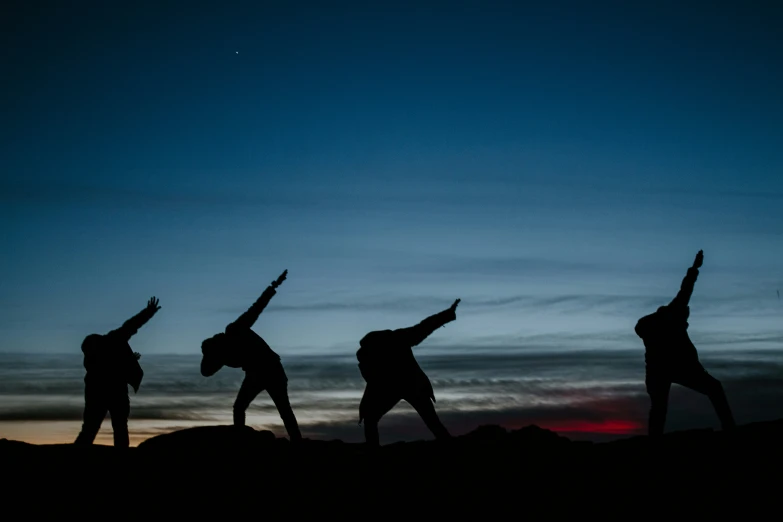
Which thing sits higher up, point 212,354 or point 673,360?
point 212,354

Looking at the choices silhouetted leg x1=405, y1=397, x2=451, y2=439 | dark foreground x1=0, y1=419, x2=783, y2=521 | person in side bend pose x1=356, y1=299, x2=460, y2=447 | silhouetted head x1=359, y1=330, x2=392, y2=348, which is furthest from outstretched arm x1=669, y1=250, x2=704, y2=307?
silhouetted head x1=359, y1=330, x2=392, y2=348

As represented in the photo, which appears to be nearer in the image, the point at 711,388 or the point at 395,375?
the point at 711,388

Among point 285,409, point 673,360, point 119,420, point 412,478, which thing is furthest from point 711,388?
point 119,420

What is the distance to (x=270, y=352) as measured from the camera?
21.1 metres

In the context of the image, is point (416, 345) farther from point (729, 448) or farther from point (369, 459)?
point (729, 448)

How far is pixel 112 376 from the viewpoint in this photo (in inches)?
803

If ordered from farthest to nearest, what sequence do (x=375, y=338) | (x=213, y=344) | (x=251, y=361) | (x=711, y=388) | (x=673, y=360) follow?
1. (x=213, y=344)
2. (x=251, y=361)
3. (x=375, y=338)
4. (x=673, y=360)
5. (x=711, y=388)

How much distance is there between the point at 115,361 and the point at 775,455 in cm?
1523

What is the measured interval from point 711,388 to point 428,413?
6.70m

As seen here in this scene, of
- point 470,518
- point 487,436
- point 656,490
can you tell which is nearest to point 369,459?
point 487,436

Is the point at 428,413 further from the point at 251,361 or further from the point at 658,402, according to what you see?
the point at 658,402

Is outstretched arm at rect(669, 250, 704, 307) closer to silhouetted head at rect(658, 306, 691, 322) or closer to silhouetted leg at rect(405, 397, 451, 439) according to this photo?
silhouetted head at rect(658, 306, 691, 322)

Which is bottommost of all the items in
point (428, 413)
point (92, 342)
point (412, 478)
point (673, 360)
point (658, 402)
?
point (412, 478)

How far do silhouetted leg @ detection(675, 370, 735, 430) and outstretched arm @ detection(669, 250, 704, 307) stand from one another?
173cm
